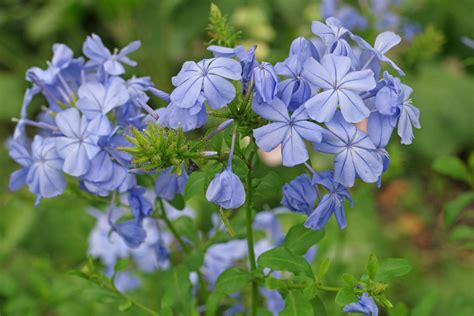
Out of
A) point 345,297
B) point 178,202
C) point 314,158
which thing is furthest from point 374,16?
point 345,297

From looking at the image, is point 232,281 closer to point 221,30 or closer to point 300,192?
point 300,192

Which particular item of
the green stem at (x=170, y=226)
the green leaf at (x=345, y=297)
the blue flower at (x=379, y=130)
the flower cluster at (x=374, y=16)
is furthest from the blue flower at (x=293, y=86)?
the flower cluster at (x=374, y=16)

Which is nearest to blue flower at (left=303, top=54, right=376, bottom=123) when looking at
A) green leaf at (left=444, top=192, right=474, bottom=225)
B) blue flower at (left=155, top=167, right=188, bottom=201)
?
blue flower at (left=155, top=167, right=188, bottom=201)

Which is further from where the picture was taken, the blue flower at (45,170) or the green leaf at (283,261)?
the blue flower at (45,170)

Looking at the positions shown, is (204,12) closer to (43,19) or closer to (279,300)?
(43,19)

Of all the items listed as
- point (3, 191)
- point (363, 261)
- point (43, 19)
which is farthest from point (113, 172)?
point (43, 19)

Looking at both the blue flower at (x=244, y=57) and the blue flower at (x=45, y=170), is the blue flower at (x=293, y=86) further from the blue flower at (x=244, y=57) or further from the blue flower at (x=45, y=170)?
the blue flower at (x=45, y=170)

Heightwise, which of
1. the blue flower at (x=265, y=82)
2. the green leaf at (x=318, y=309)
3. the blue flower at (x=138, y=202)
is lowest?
the green leaf at (x=318, y=309)
